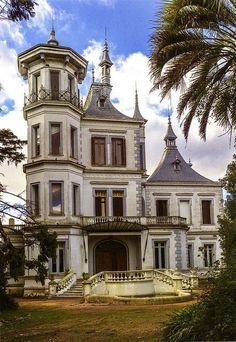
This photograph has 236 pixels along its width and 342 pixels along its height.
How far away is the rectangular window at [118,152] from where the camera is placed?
36500 mm

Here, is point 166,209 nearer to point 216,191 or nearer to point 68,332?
point 216,191

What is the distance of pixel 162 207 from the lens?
1614 inches

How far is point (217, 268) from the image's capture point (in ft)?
31.8

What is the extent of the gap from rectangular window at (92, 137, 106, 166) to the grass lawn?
56.2 ft

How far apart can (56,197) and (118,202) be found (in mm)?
5188

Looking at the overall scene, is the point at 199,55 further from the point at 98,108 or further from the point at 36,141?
the point at 98,108

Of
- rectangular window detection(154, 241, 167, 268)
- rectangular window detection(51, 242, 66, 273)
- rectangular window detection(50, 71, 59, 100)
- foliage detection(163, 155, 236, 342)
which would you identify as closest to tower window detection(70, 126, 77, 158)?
rectangular window detection(50, 71, 59, 100)

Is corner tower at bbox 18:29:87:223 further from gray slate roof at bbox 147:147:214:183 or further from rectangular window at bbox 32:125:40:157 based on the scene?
gray slate roof at bbox 147:147:214:183

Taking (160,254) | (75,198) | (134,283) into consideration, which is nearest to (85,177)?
(75,198)

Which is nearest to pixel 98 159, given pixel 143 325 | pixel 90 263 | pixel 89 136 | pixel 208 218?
pixel 89 136

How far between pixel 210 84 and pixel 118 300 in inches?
542

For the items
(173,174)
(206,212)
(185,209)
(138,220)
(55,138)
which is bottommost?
(138,220)

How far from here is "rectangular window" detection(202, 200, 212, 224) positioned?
42.2m

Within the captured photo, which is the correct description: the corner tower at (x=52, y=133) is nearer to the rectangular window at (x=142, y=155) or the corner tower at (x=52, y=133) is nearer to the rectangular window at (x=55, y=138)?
the rectangular window at (x=55, y=138)
